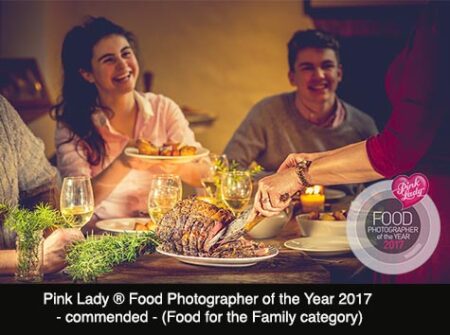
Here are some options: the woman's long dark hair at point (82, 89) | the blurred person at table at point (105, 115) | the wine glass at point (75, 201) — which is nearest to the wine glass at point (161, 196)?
the wine glass at point (75, 201)

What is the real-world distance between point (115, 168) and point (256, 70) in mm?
1829

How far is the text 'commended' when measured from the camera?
201cm

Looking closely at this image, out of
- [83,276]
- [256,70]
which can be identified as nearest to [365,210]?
[83,276]

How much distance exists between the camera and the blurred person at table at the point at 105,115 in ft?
9.79

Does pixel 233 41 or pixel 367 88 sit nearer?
pixel 367 88

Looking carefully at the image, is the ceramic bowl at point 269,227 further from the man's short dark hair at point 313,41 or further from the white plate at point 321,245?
the man's short dark hair at point 313,41

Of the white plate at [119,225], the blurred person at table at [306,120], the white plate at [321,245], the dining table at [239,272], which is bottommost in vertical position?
the dining table at [239,272]

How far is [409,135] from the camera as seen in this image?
1.95 meters

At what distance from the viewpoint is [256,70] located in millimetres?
4484

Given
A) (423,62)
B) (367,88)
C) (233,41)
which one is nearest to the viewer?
(423,62)

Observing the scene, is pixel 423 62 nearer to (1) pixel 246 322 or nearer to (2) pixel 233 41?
(1) pixel 246 322

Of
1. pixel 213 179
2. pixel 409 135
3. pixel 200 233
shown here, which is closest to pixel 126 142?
pixel 213 179

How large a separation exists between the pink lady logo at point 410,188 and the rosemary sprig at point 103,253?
771 mm

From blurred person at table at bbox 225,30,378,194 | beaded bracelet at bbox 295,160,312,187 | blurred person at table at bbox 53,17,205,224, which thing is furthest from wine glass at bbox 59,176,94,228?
blurred person at table at bbox 225,30,378,194
